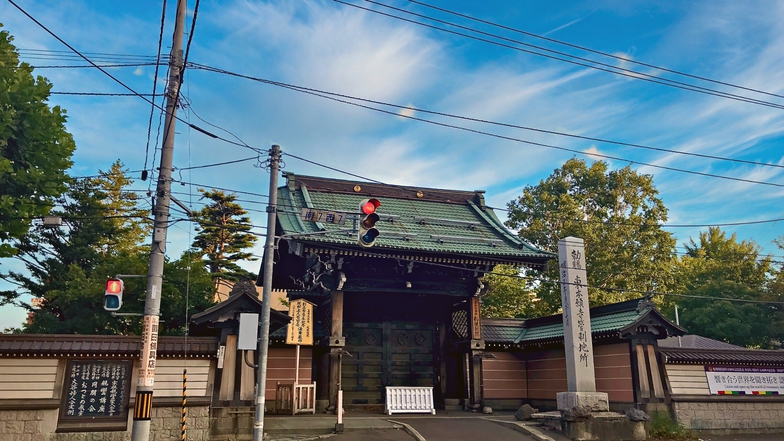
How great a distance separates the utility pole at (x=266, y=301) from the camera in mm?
11227

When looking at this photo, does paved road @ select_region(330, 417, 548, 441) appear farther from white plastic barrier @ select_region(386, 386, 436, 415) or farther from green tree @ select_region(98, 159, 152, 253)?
green tree @ select_region(98, 159, 152, 253)

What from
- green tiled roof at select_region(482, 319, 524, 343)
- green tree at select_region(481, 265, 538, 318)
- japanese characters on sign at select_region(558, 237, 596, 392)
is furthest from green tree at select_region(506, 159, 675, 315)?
japanese characters on sign at select_region(558, 237, 596, 392)

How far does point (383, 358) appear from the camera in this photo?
67.5 feet

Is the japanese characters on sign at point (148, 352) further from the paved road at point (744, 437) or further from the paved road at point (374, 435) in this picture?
the paved road at point (744, 437)

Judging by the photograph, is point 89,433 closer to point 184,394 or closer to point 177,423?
point 177,423

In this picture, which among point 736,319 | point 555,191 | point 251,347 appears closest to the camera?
point 251,347

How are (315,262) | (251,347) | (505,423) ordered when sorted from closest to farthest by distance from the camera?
(251,347)
(505,423)
(315,262)

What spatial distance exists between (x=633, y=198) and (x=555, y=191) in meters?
5.00

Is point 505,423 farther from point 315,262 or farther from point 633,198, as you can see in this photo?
point 633,198

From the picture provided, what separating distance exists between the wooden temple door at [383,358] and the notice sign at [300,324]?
13.1 ft

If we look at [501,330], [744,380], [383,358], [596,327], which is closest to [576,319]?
[596,327]

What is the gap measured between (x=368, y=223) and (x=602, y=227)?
25.1m

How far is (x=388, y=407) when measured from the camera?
18328 millimetres

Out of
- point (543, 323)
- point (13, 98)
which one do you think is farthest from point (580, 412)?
point (13, 98)
